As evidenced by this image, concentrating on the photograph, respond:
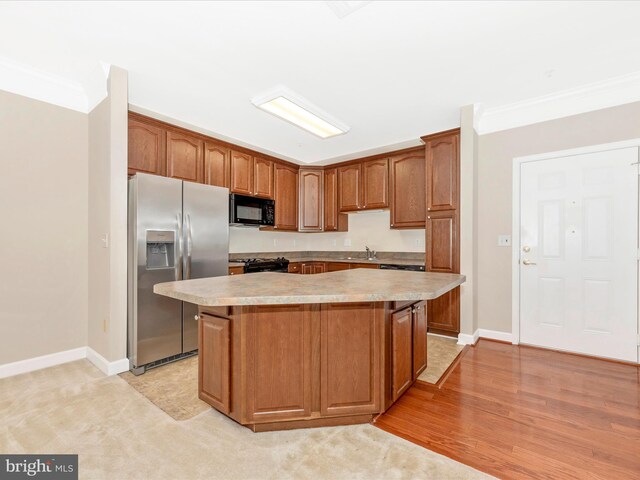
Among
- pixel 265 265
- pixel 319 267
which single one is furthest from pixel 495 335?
pixel 265 265

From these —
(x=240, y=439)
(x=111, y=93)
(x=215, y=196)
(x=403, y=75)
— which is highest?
(x=403, y=75)

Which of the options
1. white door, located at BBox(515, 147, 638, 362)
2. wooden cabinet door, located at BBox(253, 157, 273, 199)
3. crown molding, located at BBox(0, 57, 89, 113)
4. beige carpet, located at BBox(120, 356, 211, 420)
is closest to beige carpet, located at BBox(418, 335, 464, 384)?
white door, located at BBox(515, 147, 638, 362)

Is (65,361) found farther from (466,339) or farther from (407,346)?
(466,339)

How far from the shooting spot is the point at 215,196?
10.9 ft

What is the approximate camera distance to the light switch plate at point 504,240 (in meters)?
3.51

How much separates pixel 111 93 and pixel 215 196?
4.13 ft

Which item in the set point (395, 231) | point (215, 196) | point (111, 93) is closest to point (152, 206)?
point (215, 196)

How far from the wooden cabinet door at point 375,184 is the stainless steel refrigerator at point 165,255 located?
246 cm

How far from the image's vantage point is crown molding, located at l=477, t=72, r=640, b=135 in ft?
9.45

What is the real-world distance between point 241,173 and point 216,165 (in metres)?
0.43

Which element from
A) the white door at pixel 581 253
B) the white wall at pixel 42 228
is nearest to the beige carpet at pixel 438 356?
the white door at pixel 581 253

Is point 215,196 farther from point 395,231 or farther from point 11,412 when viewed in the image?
point 395,231

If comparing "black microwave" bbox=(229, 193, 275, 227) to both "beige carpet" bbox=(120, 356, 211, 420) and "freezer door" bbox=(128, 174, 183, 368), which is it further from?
"beige carpet" bbox=(120, 356, 211, 420)

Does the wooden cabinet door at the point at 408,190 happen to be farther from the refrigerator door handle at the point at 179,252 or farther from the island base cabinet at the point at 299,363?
the refrigerator door handle at the point at 179,252
